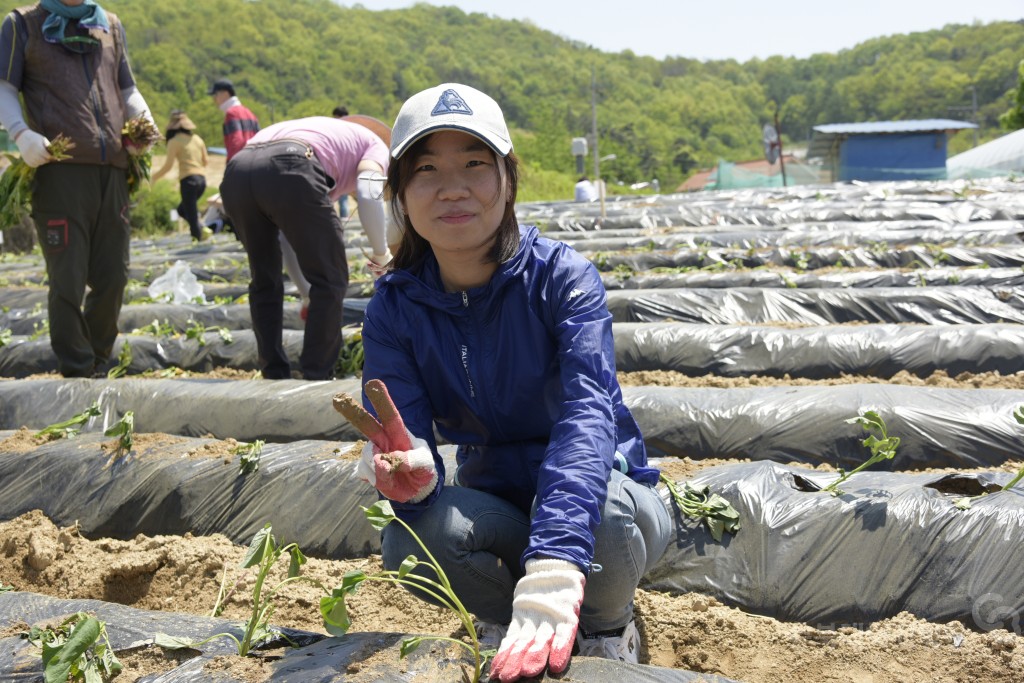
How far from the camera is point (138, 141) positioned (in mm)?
4023

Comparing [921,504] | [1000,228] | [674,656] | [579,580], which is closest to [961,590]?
[921,504]

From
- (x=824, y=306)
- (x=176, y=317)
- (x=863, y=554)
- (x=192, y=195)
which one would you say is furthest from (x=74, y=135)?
(x=192, y=195)

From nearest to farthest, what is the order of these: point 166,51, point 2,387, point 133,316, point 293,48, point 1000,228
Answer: point 2,387 < point 133,316 < point 1000,228 < point 166,51 < point 293,48

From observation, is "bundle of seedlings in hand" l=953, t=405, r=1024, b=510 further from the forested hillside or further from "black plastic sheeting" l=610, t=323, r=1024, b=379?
the forested hillside

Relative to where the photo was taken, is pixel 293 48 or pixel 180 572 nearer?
pixel 180 572

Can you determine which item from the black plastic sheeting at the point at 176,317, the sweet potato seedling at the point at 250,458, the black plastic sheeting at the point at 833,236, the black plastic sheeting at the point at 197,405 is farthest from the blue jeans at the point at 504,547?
the black plastic sheeting at the point at 833,236

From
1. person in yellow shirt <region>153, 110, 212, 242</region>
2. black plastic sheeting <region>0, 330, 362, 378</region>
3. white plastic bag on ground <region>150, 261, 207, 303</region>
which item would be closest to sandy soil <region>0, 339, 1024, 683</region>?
black plastic sheeting <region>0, 330, 362, 378</region>

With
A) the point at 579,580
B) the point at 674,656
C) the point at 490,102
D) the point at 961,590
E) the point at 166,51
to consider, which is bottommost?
the point at 674,656

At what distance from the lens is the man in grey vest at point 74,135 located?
12.2 ft

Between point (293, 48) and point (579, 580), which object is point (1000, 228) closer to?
point (579, 580)

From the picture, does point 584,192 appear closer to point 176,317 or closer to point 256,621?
point 176,317

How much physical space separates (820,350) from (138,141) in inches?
127

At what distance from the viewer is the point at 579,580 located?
146 centimetres

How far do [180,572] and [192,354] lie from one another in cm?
261
